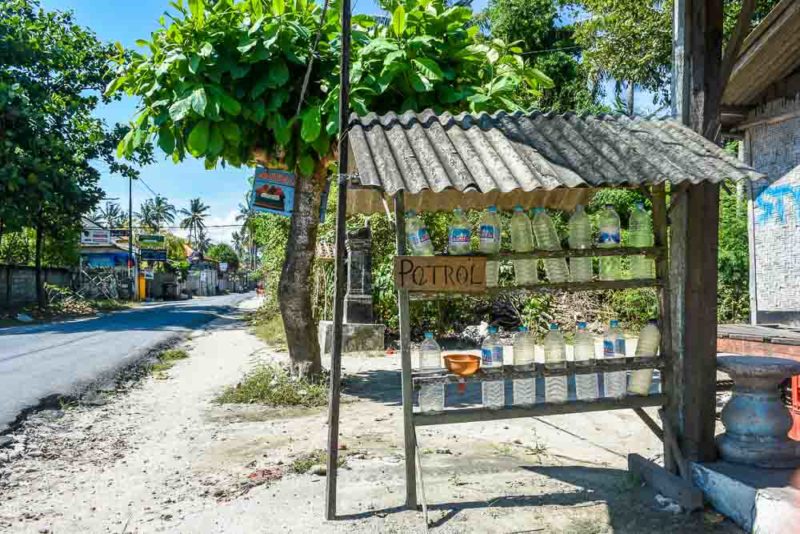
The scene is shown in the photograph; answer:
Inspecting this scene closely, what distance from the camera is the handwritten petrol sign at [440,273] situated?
369cm

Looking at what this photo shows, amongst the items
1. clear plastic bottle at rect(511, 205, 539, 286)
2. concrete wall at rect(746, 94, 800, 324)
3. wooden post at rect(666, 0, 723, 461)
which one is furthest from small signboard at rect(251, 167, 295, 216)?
concrete wall at rect(746, 94, 800, 324)

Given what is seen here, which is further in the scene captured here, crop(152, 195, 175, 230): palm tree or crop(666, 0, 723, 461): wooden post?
crop(152, 195, 175, 230): palm tree

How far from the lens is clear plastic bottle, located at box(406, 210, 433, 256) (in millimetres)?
3887

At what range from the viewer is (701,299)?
377cm

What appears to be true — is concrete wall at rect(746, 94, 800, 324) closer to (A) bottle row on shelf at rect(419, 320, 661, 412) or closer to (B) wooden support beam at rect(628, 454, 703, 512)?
(A) bottle row on shelf at rect(419, 320, 661, 412)

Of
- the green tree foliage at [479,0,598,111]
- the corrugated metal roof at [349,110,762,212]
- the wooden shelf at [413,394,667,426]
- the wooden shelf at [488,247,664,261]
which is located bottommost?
the wooden shelf at [413,394,667,426]

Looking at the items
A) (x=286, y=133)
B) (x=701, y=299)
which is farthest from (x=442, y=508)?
(x=286, y=133)

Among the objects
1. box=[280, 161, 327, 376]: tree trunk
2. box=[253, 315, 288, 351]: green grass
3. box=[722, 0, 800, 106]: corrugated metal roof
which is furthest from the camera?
box=[253, 315, 288, 351]: green grass

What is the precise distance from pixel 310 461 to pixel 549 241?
2579mm

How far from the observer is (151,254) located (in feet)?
150

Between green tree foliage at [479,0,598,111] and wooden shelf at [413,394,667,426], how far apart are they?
65.3ft

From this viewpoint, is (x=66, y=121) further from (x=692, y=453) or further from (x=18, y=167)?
(x=692, y=453)

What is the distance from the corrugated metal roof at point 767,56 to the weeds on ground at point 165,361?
910 cm

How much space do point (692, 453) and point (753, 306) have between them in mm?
3636
